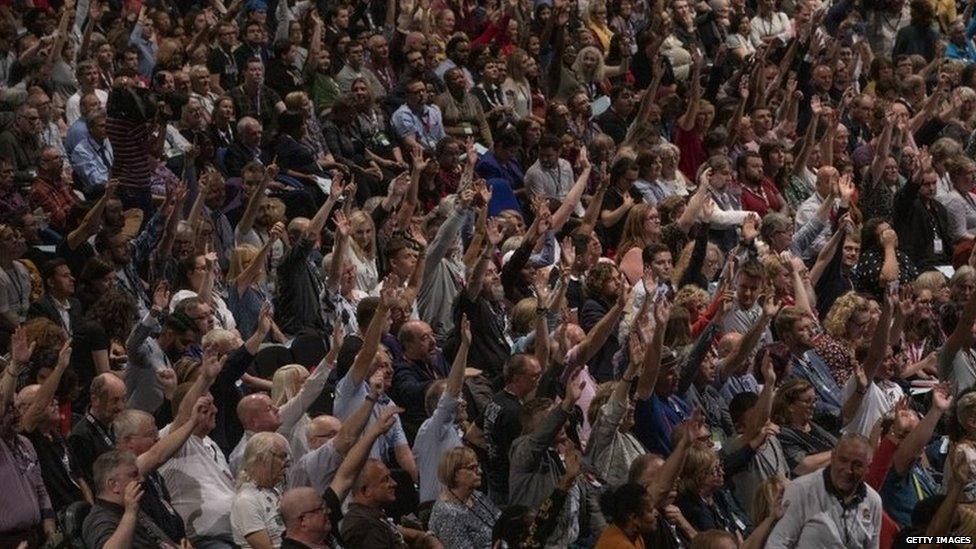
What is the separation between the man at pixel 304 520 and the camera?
8.27 meters

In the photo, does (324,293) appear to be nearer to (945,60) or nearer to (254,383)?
(254,383)

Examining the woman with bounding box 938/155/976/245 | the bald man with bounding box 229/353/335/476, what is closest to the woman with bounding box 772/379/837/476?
the bald man with bounding box 229/353/335/476

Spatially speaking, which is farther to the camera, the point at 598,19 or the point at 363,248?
the point at 598,19

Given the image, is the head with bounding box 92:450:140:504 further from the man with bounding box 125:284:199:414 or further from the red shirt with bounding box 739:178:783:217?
the red shirt with bounding box 739:178:783:217

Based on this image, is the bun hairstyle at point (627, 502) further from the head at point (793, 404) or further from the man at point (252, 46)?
the man at point (252, 46)

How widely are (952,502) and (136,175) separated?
20.2 feet

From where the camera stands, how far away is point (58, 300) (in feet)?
37.5

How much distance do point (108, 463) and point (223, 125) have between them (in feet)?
20.0

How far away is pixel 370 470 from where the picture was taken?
8.85m

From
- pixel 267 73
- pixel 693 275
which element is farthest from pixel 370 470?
pixel 267 73

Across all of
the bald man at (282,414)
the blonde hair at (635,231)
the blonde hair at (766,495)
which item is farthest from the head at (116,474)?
the blonde hair at (635,231)

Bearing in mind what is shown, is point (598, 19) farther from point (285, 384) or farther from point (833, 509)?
point (833, 509)

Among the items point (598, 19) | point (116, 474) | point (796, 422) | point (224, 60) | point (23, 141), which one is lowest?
point (598, 19)

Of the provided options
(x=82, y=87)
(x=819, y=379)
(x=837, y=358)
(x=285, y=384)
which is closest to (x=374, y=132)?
(x=82, y=87)
